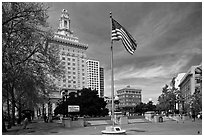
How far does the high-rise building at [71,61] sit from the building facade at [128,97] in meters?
24.4

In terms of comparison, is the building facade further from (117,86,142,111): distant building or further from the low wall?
the low wall

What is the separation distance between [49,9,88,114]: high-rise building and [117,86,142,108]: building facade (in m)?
24.4

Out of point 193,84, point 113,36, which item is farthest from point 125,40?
point 193,84

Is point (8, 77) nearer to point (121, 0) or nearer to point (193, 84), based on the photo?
point (121, 0)

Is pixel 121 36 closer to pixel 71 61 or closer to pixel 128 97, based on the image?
pixel 71 61

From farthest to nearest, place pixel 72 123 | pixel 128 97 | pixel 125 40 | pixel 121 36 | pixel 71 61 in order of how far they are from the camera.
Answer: pixel 128 97 → pixel 71 61 → pixel 72 123 → pixel 125 40 → pixel 121 36

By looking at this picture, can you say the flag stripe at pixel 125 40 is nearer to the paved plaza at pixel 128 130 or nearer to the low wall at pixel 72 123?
the paved plaza at pixel 128 130

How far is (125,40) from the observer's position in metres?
16.6

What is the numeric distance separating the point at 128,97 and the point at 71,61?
2150 inches

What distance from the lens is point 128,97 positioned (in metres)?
114

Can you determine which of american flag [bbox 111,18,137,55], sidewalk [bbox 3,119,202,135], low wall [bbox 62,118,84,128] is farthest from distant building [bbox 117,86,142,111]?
american flag [bbox 111,18,137,55]

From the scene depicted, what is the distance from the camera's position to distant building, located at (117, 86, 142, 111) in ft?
368

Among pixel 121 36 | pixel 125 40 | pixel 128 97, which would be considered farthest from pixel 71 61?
pixel 128 97

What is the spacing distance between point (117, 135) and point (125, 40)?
5.80 m
